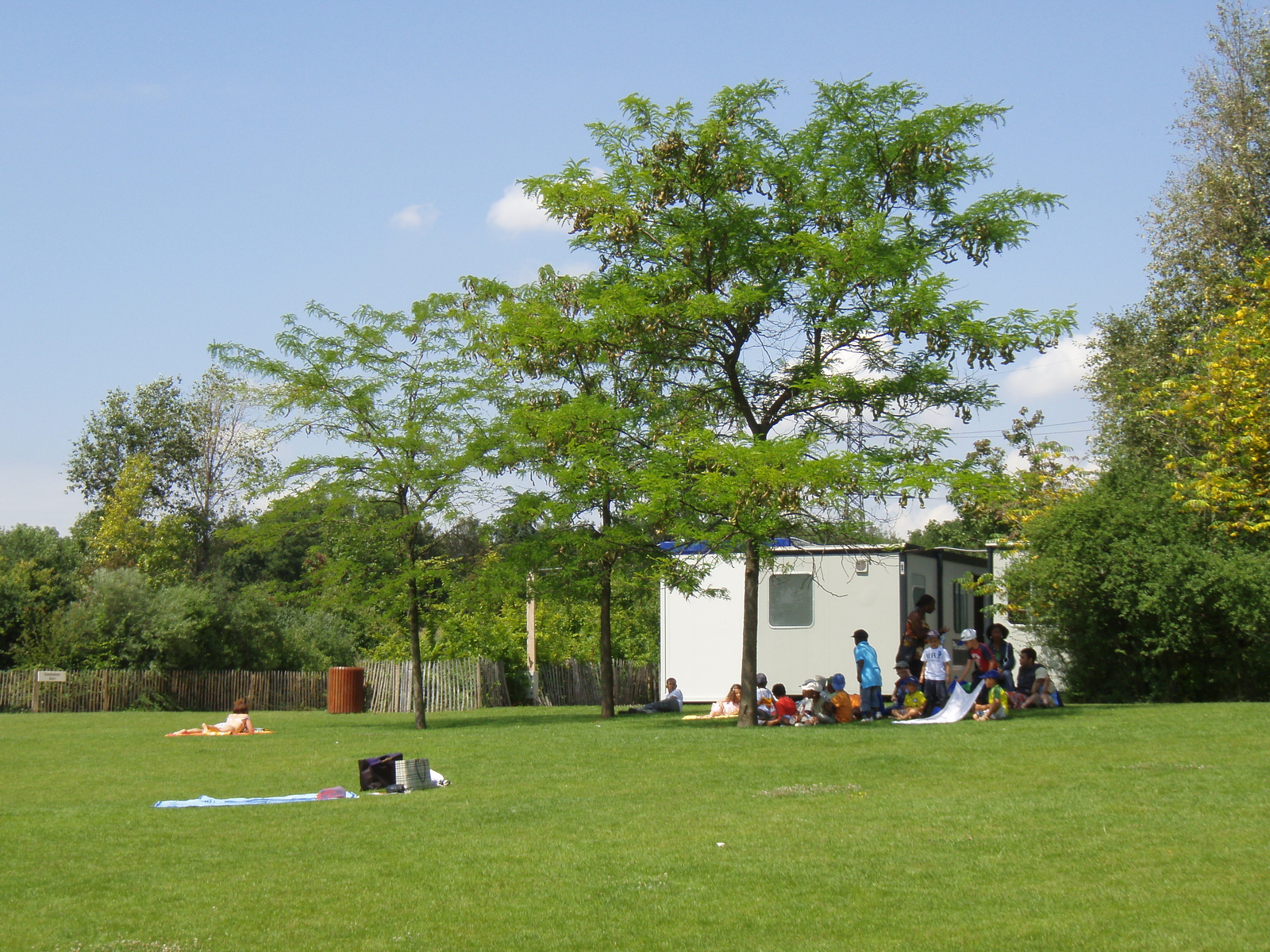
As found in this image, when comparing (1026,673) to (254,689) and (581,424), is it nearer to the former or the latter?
(581,424)

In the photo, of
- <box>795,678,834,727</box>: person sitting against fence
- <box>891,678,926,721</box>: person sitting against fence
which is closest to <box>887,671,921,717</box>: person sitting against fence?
<box>891,678,926,721</box>: person sitting against fence

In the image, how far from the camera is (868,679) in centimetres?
1898

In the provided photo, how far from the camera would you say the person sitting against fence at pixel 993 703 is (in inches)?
697

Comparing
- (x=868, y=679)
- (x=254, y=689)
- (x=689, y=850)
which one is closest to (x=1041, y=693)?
(x=868, y=679)

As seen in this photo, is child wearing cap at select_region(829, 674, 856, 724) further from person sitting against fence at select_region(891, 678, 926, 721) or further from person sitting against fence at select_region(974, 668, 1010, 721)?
person sitting against fence at select_region(974, 668, 1010, 721)

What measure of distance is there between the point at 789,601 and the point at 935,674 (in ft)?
31.1

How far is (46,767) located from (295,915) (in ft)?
32.1

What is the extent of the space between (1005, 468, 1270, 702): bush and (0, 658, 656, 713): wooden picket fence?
15.3 meters

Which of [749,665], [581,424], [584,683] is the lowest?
[584,683]

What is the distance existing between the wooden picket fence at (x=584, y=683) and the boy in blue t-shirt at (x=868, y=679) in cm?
1684

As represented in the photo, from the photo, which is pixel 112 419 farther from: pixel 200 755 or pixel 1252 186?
pixel 1252 186

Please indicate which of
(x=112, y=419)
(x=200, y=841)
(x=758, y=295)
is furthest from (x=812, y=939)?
(x=112, y=419)

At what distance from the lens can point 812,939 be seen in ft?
20.0

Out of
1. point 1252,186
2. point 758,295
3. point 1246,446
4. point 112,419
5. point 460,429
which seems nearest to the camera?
point 758,295
